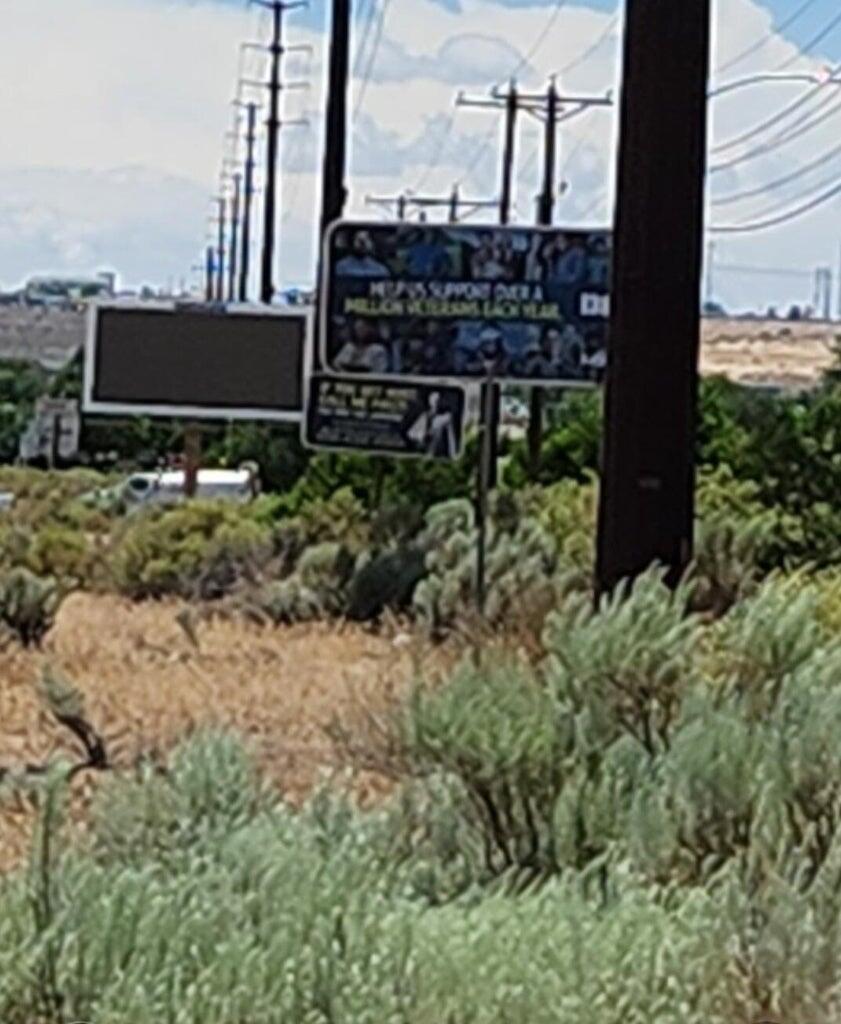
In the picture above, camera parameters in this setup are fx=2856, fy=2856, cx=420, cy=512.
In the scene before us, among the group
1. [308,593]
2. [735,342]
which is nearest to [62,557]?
[308,593]

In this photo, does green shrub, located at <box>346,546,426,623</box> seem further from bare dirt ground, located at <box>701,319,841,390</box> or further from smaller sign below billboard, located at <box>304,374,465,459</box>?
bare dirt ground, located at <box>701,319,841,390</box>

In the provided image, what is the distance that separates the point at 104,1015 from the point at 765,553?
626 inches

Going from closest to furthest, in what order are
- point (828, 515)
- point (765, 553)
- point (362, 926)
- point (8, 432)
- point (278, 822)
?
point (362, 926) < point (278, 822) < point (765, 553) < point (828, 515) < point (8, 432)

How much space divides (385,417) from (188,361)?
977cm

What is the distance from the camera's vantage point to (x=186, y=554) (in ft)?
87.6

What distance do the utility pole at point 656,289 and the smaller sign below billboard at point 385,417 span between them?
42.8 feet

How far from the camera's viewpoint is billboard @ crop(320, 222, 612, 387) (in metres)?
27.2

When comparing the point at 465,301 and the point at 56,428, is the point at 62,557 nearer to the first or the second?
the point at 465,301

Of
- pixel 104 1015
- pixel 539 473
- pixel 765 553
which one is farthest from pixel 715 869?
pixel 539 473

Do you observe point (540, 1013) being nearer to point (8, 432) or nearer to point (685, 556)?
point (685, 556)

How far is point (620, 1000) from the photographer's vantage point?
5090 mm

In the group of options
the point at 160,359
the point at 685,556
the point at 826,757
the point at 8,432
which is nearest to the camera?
the point at 826,757

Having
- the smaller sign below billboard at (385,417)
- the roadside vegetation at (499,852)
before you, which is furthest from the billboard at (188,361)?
the roadside vegetation at (499,852)

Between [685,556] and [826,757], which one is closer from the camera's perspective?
[826,757]
